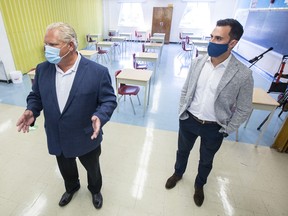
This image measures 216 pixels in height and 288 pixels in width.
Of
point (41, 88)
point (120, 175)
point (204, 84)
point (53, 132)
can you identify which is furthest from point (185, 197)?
point (41, 88)

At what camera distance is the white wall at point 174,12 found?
34.8ft

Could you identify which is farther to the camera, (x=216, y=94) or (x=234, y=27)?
(x=216, y=94)

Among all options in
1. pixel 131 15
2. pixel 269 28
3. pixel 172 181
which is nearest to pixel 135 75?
pixel 172 181

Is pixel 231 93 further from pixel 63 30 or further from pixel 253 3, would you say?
pixel 253 3

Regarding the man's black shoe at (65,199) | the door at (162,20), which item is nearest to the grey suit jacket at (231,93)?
the man's black shoe at (65,199)

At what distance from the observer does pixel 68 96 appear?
1147 mm

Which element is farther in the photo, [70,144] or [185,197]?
[185,197]

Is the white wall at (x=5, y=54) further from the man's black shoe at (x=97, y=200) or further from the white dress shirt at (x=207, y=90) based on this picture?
the white dress shirt at (x=207, y=90)

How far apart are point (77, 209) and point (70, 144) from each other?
2.81 feet

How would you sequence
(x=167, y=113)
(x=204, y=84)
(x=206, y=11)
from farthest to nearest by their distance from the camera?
(x=206, y=11), (x=167, y=113), (x=204, y=84)

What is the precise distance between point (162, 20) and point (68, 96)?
38.3 feet

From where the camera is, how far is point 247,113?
4.52ft

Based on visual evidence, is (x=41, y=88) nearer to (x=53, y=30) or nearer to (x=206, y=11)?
(x=53, y=30)

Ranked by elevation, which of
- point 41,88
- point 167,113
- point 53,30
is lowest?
point 167,113
